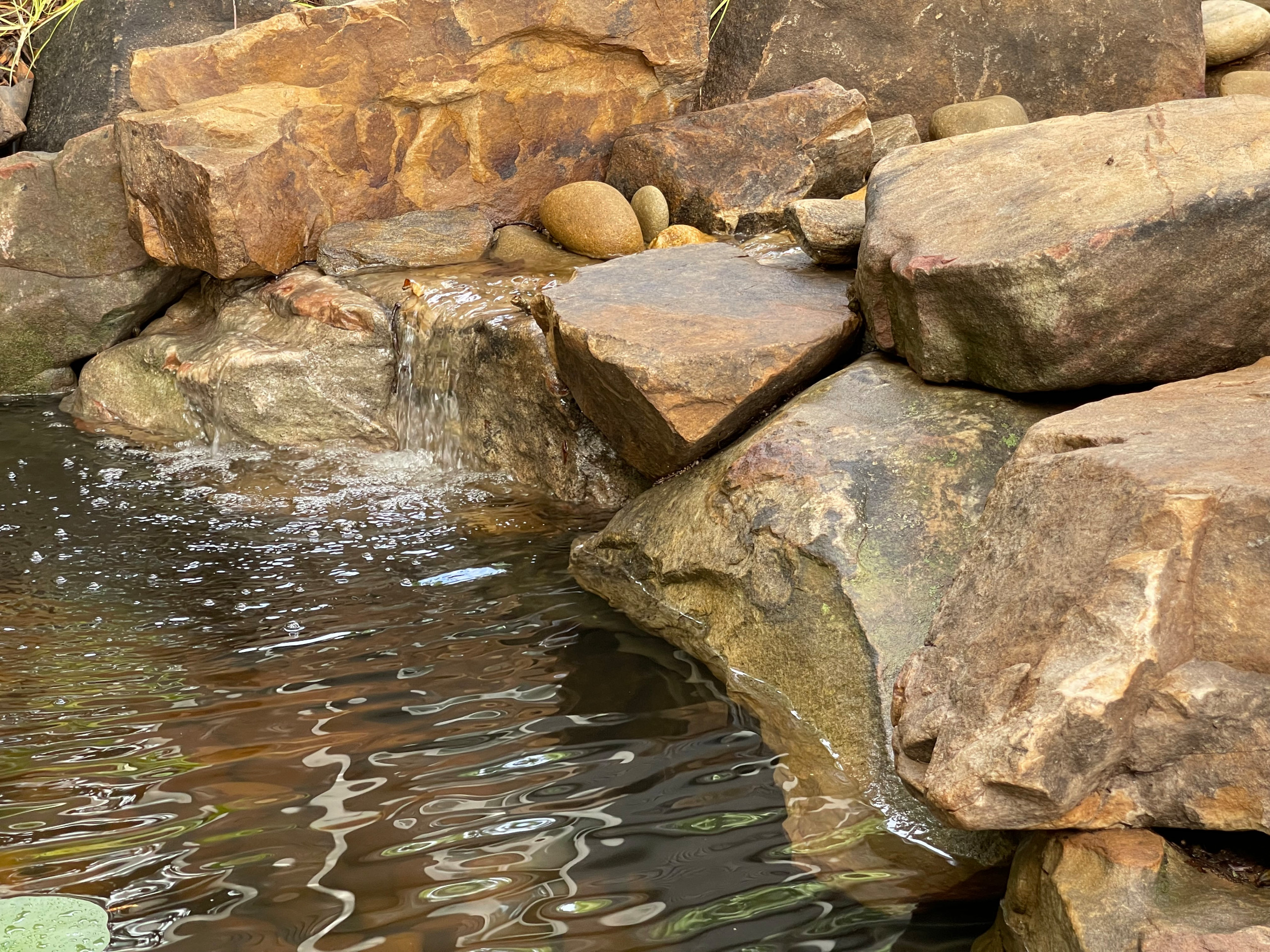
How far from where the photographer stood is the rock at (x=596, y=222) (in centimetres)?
585

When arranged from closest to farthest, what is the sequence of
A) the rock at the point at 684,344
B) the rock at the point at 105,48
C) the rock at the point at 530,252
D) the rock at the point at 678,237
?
1. the rock at the point at 684,344
2. the rock at the point at 678,237
3. the rock at the point at 530,252
4. the rock at the point at 105,48

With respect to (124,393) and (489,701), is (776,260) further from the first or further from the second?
(124,393)

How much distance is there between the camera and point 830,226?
167 inches

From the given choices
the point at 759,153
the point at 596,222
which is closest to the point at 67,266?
the point at 596,222

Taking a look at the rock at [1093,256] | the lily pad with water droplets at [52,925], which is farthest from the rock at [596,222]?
the lily pad with water droplets at [52,925]

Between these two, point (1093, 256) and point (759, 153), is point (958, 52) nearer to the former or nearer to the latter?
point (759, 153)

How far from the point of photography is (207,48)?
5.68 metres

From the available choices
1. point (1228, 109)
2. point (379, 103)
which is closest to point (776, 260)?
point (1228, 109)

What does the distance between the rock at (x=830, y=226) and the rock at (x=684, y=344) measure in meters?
0.12

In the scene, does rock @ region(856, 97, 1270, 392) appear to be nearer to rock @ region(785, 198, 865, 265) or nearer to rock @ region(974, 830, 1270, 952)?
rock @ region(785, 198, 865, 265)

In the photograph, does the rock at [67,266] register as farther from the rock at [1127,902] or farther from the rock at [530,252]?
the rock at [1127,902]

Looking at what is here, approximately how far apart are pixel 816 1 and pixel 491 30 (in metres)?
1.89

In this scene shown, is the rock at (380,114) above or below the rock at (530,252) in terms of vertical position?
above

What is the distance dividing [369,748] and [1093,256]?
2.23 metres
